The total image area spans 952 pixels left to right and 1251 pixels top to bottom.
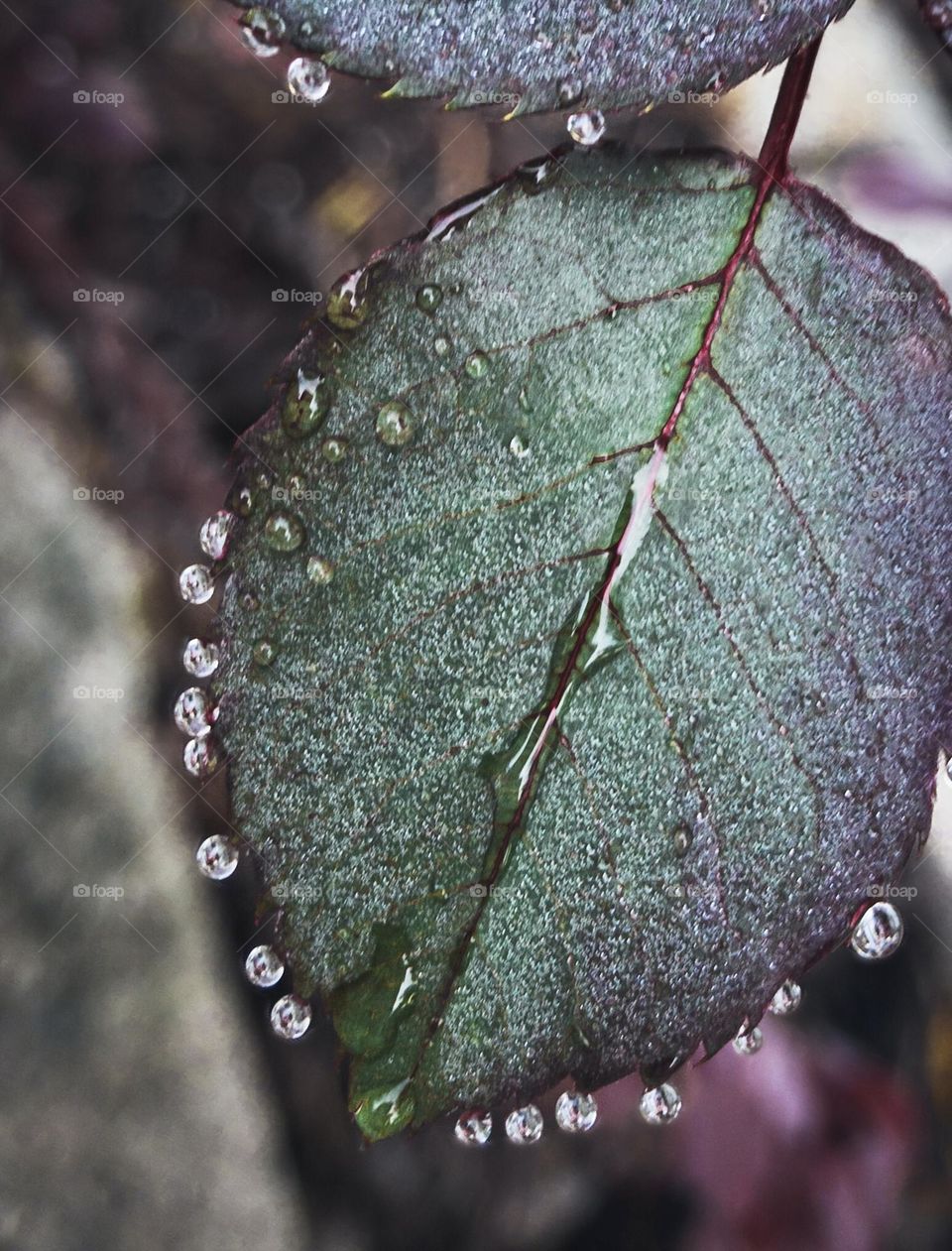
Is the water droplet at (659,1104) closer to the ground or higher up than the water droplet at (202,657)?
closer to the ground

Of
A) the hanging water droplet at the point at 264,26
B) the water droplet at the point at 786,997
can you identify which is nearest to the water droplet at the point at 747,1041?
the water droplet at the point at 786,997

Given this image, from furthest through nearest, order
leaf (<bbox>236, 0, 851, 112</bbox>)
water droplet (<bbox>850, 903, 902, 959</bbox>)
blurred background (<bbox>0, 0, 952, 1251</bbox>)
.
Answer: blurred background (<bbox>0, 0, 952, 1251</bbox>), water droplet (<bbox>850, 903, 902, 959</bbox>), leaf (<bbox>236, 0, 851, 112</bbox>)

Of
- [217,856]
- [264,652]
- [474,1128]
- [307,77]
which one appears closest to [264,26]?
[307,77]

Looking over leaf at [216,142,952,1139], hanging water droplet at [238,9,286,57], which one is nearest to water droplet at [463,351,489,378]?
leaf at [216,142,952,1139]

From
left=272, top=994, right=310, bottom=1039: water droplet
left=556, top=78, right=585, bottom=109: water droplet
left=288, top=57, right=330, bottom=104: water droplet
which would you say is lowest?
left=272, top=994, right=310, bottom=1039: water droplet

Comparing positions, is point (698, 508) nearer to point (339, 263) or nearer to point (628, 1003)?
point (628, 1003)

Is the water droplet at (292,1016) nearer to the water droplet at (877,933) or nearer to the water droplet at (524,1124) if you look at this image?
the water droplet at (524,1124)

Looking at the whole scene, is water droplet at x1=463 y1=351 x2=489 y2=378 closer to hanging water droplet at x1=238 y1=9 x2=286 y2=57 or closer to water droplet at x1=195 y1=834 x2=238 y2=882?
hanging water droplet at x1=238 y1=9 x2=286 y2=57
